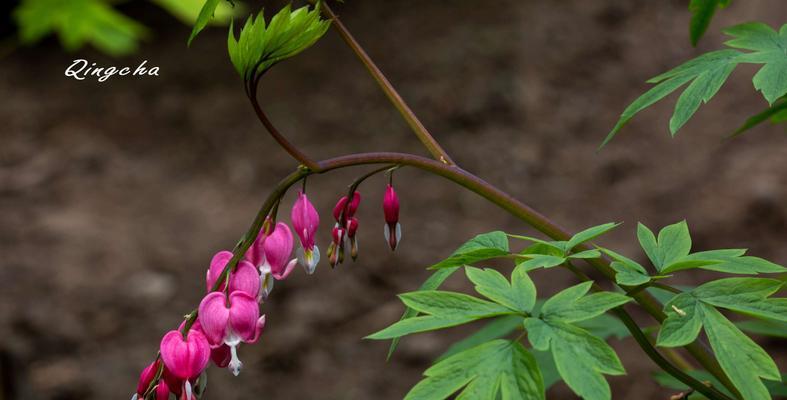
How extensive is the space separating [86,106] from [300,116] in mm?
1528

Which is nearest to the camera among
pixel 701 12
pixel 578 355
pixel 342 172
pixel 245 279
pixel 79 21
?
pixel 578 355

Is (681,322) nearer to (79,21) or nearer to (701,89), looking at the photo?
(701,89)

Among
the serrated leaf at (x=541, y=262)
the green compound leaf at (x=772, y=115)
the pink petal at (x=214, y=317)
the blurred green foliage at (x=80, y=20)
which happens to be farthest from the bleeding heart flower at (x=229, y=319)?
the blurred green foliage at (x=80, y=20)

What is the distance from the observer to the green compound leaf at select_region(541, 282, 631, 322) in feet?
2.66

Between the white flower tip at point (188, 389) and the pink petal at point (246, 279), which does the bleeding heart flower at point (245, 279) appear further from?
the white flower tip at point (188, 389)

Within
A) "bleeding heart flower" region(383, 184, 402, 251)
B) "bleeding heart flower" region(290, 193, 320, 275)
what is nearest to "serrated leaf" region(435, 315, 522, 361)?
"bleeding heart flower" region(383, 184, 402, 251)

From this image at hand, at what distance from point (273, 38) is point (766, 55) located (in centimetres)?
66

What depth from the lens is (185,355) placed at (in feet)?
3.05

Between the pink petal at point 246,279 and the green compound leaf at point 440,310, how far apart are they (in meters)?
0.24

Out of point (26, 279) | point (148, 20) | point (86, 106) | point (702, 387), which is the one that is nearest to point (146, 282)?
point (26, 279)

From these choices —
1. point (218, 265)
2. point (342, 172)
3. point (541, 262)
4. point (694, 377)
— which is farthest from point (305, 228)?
point (342, 172)

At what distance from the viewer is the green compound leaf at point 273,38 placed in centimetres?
91

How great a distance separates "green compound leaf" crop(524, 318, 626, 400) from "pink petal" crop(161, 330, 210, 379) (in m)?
0.39

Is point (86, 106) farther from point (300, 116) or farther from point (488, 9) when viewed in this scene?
point (488, 9)
